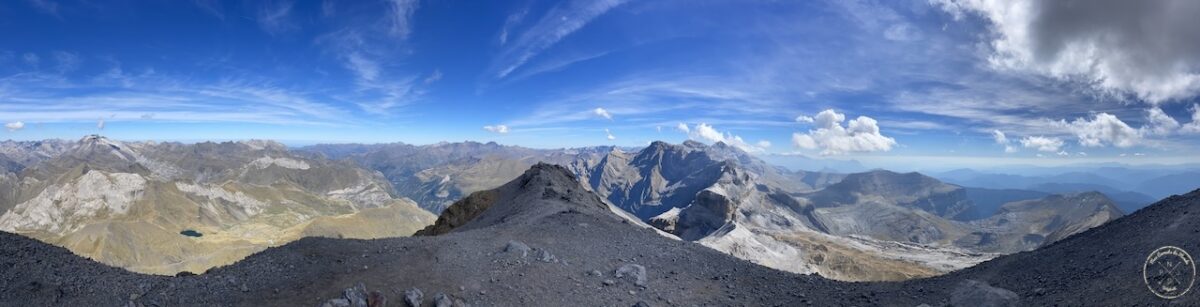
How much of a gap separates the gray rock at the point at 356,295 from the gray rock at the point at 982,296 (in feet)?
70.0

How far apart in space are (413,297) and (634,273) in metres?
9.76

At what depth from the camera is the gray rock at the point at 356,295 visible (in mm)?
16797

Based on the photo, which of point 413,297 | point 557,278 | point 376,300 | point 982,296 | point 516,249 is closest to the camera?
point 376,300

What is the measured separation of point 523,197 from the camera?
161ft

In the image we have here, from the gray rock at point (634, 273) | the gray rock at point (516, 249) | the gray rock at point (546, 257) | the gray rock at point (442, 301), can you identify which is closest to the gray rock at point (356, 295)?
the gray rock at point (442, 301)

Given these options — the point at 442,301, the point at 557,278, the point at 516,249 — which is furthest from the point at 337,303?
the point at 516,249

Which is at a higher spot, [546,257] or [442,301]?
[546,257]

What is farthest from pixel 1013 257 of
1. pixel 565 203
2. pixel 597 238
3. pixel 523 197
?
pixel 523 197

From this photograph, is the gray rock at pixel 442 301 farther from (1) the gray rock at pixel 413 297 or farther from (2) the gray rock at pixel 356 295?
(2) the gray rock at pixel 356 295

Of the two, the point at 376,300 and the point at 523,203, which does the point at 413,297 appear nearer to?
the point at 376,300

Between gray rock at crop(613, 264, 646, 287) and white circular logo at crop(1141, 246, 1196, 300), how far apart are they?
16.2m

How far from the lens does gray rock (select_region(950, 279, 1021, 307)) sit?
17.8 meters

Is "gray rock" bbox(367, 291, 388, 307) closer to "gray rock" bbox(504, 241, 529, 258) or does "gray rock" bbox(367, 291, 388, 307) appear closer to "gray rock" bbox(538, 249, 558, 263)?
"gray rock" bbox(504, 241, 529, 258)

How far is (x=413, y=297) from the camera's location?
56.4 feet
